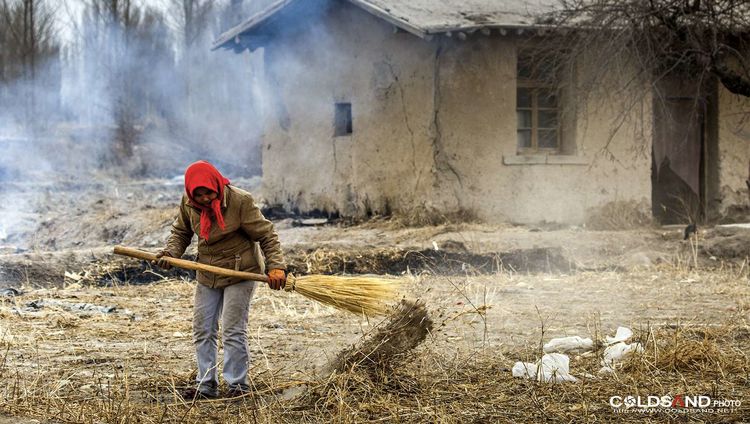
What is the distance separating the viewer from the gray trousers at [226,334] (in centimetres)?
528

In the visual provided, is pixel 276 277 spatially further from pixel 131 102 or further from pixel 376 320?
pixel 131 102

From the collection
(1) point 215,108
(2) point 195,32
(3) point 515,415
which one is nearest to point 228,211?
(3) point 515,415

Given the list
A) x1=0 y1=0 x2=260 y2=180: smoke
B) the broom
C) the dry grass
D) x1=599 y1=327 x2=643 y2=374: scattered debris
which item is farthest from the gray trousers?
x1=0 y1=0 x2=260 y2=180: smoke

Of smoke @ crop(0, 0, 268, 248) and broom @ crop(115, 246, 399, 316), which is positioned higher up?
smoke @ crop(0, 0, 268, 248)

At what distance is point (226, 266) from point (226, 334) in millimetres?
385

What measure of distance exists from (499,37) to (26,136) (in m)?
15.3

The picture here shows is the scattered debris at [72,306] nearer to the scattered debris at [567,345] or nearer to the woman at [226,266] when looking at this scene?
the woman at [226,266]

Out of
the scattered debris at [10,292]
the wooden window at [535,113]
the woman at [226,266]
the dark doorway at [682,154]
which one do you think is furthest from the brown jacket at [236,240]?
the dark doorway at [682,154]

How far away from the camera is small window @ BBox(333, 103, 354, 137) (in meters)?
15.1

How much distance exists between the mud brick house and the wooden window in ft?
0.08

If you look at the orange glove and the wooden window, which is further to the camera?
the wooden window

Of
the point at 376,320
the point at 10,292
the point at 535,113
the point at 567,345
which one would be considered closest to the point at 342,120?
the point at 535,113

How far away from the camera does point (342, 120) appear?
15.3m

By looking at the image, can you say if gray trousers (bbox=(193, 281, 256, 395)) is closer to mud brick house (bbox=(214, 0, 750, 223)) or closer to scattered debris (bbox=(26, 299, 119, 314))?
scattered debris (bbox=(26, 299, 119, 314))
